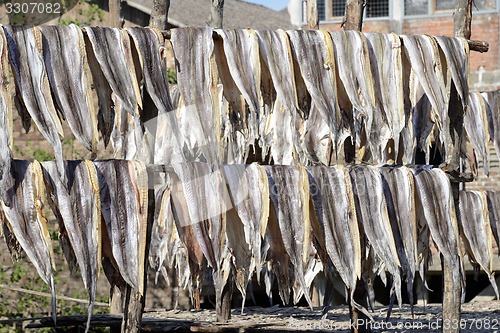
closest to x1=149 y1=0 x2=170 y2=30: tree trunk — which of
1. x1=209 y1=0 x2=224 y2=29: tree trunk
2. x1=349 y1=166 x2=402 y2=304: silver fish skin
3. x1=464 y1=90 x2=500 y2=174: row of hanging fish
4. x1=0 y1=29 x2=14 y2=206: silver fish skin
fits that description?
x1=209 y1=0 x2=224 y2=29: tree trunk

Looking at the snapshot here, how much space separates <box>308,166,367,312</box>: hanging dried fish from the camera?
5855 millimetres

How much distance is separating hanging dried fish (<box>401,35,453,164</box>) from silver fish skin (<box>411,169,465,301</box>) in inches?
12.5

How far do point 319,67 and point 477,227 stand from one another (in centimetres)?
229

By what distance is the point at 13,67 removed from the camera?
5.45 meters

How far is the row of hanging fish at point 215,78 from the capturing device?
5.48m

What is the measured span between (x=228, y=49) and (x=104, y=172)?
3.77 feet

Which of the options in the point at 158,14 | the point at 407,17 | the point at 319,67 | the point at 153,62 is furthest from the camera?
the point at 407,17

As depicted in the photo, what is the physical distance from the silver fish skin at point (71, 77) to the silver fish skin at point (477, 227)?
334cm

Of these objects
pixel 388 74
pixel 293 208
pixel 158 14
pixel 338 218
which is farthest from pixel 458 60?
pixel 158 14

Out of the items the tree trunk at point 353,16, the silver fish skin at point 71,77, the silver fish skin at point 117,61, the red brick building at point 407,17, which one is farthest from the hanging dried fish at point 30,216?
the red brick building at point 407,17

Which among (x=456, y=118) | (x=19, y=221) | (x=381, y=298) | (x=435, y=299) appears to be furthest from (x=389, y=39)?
(x=435, y=299)

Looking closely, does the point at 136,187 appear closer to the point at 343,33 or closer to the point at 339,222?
the point at 339,222

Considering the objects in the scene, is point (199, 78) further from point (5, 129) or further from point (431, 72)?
point (431, 72)

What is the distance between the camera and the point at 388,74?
6.26 metres
